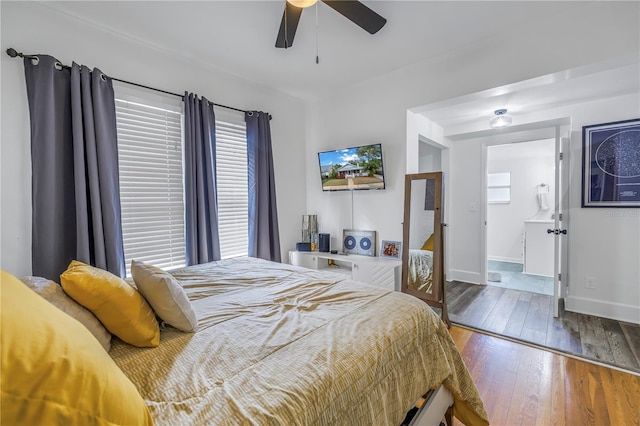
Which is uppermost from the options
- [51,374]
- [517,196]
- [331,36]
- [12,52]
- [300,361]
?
[331,36]

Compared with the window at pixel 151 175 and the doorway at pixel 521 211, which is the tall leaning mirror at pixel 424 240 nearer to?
the doorway at pixel 521 211

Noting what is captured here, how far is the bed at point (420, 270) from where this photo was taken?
299 cm

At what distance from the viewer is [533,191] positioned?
18.7 ft

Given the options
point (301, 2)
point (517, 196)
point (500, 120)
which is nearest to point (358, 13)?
point (301, 2)

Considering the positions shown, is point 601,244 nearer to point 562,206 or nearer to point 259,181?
point 562,206

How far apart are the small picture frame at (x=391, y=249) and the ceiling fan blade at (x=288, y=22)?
2222 millimetres

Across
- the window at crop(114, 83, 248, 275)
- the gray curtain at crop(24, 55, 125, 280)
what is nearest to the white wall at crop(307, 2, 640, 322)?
the window at crop(114, 83, 248, 275)

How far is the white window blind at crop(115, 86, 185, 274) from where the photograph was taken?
8.15 feet

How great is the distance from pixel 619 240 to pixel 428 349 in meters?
3.07

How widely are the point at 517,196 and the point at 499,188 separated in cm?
38

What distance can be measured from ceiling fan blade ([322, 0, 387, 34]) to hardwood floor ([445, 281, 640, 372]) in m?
2.83

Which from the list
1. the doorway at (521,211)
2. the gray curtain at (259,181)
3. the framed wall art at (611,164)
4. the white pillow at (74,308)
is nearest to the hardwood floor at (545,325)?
the doorway at (521,211)

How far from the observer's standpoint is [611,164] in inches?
119

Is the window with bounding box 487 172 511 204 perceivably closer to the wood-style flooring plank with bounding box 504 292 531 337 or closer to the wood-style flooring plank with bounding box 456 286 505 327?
the wood-style flooring plank with bounding box 456 286 505 327
